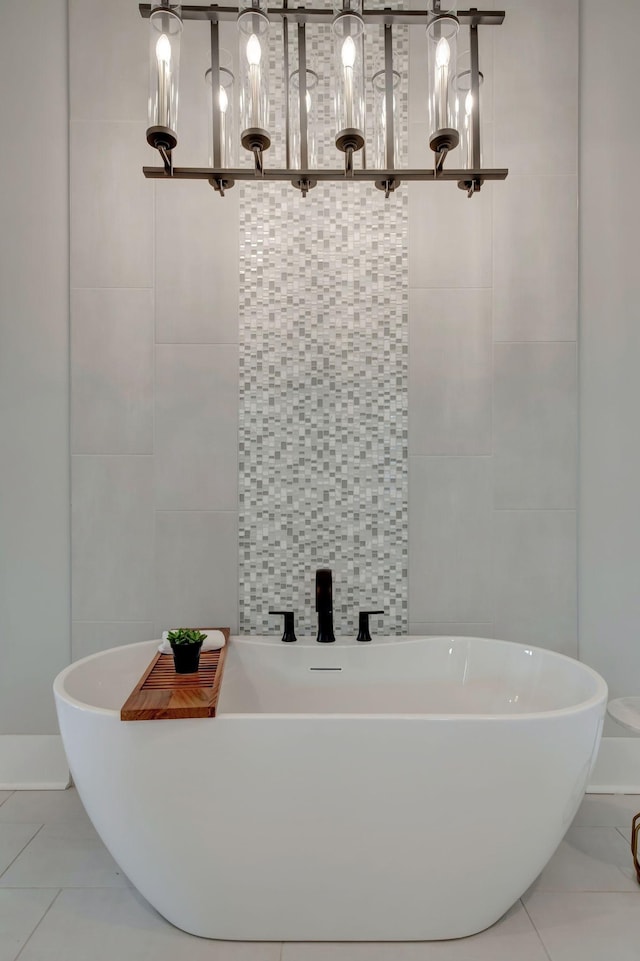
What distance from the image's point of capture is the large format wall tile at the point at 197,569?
2439 millimetres

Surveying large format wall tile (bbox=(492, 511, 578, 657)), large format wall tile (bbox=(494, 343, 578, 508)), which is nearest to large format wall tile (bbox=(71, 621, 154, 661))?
large format wall tile (bbox=(492, 511, 578, 657))

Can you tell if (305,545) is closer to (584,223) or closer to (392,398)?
(392,398)

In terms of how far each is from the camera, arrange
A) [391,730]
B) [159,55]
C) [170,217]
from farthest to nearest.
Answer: [170,217] → [159,55] → [391,730]

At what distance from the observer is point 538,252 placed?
242 cm

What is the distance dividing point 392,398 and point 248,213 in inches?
34.9

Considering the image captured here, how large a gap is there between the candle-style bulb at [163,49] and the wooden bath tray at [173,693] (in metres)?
1.63

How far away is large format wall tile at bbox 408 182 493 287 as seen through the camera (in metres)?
2.41

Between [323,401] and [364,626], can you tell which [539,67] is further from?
[364,626]

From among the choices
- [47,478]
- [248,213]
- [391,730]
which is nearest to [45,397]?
[47,478]

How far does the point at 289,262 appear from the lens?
241 centimetres

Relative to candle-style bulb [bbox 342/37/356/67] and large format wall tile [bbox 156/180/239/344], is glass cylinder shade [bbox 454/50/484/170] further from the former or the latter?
large format wall tile [bbox 156/180/239/344]

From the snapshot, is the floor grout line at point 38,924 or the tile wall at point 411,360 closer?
the floor grout line at point 38,924

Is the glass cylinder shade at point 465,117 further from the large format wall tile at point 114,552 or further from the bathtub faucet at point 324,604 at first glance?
the large format wall tile at point 114,552

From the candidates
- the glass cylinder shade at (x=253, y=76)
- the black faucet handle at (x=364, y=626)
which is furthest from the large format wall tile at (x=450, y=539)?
the glass cylinder shade at (x=253, y=76)
